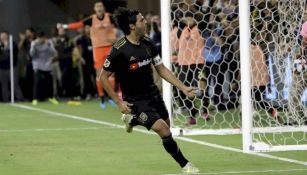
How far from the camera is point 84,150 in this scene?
42.3ft

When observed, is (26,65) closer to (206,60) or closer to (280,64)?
(206,60)

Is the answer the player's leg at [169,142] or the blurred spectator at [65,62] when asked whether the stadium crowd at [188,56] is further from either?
the player's leg at [169,142]

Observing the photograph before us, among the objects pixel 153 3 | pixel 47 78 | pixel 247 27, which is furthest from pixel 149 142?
pixel 153 3

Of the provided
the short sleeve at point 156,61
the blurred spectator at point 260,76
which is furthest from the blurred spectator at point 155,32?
the short sleeve at point 156,61

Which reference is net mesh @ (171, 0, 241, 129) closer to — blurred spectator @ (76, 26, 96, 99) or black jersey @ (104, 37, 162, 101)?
black jersey @ (104, 37, 162, 101)

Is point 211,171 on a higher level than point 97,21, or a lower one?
lower

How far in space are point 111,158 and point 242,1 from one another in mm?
2708

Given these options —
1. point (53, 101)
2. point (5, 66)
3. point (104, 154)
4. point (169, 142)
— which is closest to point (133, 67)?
point (169, 142)

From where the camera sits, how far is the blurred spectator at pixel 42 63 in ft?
80.3

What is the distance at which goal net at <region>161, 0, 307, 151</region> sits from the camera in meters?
13.8

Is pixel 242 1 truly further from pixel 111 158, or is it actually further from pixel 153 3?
pixel 153 3

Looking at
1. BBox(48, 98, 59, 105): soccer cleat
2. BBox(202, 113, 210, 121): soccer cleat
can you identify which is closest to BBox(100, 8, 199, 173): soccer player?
BBox(202, 113, 210, 121): soccer cleat

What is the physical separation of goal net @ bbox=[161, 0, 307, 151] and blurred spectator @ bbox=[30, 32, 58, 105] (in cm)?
703

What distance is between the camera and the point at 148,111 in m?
10.3
